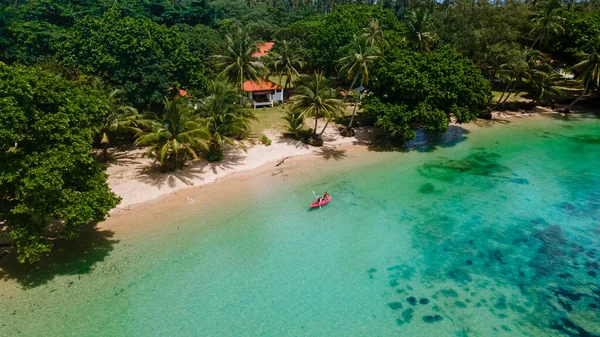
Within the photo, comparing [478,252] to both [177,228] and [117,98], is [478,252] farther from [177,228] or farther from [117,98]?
[117,98]

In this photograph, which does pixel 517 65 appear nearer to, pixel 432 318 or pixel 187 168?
pixel 432 318

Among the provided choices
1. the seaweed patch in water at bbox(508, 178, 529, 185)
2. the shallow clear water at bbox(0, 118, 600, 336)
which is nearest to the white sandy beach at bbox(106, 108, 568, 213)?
the shallow clear water at bbox(0, 118, 600, 336)

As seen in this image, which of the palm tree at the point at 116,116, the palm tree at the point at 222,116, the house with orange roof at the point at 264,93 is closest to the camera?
the palm tree at the point at 116,116

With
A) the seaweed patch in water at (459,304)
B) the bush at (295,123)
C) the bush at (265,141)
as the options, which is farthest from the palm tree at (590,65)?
the seaweed patch in water at (459,304)

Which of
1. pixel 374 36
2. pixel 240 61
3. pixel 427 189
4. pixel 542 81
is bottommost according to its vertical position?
pixel 427 189

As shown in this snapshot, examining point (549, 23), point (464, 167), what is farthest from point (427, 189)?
point (549, 23)

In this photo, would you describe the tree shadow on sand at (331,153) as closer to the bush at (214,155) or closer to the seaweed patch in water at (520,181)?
the bush at (214,155)
